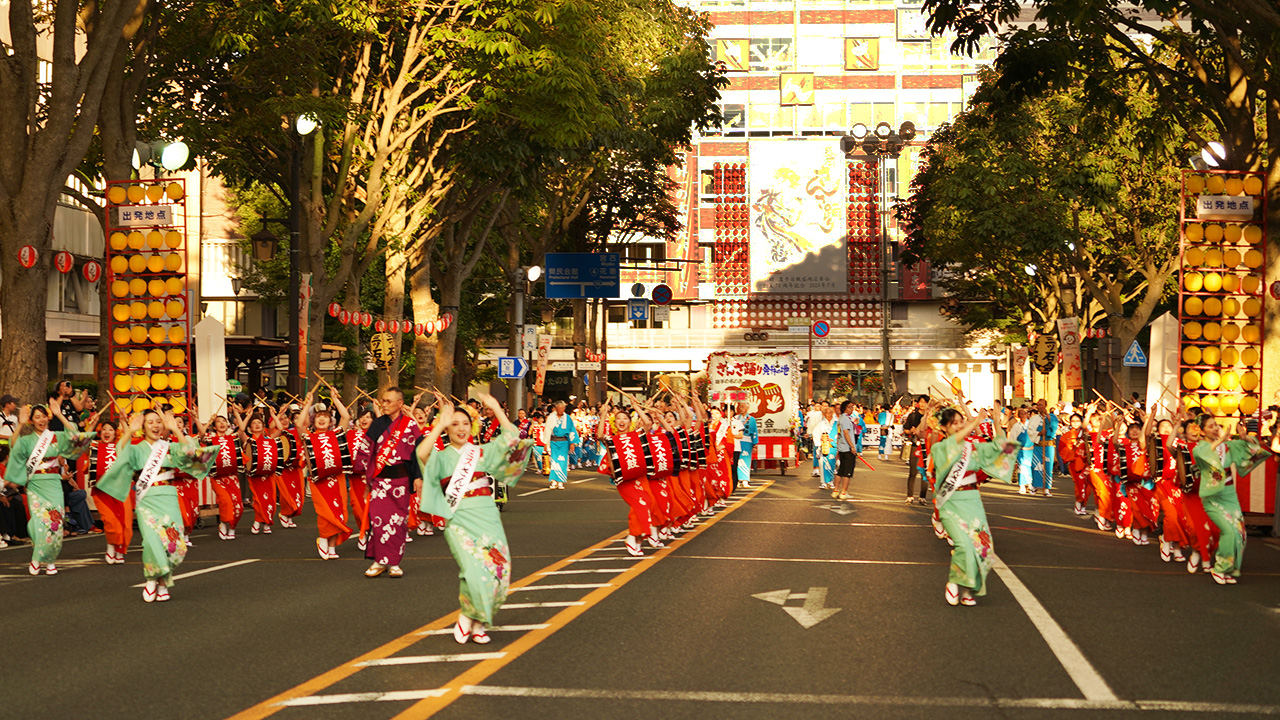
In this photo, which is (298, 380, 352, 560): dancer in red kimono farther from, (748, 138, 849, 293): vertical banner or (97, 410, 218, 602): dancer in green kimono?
(748, 138, 849, 293): vertical banner

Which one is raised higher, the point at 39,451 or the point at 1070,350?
the point at 1070,350

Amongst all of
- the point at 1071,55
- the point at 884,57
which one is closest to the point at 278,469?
the point at 1071,55

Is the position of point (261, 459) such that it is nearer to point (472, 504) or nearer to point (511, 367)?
point (472, 504)

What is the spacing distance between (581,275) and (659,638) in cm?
3226

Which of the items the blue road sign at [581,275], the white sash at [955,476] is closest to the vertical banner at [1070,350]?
the blue road sign at [581,275]

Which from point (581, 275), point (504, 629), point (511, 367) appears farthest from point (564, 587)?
point (581, 275)

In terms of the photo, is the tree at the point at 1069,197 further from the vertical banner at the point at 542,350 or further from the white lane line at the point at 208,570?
the white lane line at the point at 208,570

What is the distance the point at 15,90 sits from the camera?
18031mm

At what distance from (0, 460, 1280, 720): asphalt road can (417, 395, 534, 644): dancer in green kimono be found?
0.29m

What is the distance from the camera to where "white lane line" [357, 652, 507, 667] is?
823cm

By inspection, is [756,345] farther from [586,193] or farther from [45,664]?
[45,664]

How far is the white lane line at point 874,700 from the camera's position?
23.4ft

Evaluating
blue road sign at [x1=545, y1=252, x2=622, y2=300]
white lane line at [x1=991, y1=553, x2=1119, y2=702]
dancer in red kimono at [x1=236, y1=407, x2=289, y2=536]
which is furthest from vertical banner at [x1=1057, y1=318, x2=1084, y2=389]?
white lane line at [x1=991, y1=553, x2=1119, y2=702]

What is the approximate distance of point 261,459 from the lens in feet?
54.9
